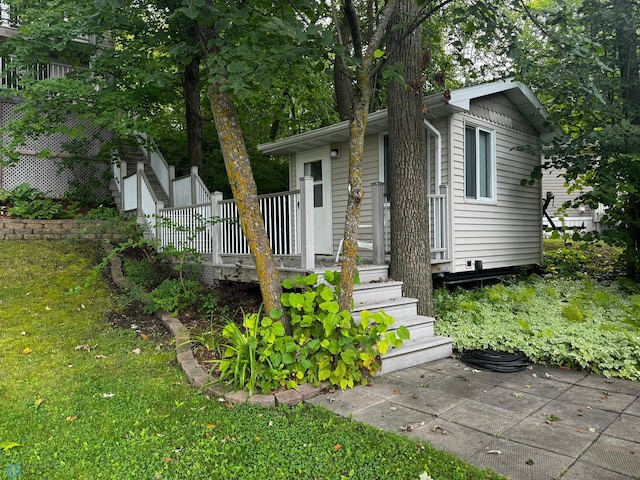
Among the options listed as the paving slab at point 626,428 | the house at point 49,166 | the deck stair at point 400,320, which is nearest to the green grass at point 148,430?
the paving slab at point 626,428

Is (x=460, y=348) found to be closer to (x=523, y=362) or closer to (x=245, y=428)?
(x=523, y=362)

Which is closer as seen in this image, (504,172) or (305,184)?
(305,184)

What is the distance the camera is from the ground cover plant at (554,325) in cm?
425

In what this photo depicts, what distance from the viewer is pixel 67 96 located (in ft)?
23.4

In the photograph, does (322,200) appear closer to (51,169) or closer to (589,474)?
(589,474)

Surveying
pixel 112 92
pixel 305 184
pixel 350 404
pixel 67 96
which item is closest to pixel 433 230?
pixel 305 184

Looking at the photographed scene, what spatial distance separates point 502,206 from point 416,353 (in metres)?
4.62

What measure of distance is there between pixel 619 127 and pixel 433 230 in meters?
3.31

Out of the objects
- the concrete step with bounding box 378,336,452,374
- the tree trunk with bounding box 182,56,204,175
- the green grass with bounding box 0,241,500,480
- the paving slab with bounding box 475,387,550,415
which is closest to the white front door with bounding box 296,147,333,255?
the tree trunk with bounding box 182,56,204,175

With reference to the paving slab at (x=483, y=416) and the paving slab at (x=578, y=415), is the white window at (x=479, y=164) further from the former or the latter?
the paving slab at (x=483, y=416)

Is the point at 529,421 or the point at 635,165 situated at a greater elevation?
the point at 635,165

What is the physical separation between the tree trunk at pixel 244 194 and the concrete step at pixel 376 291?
1.11 meters

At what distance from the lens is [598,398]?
3572mm

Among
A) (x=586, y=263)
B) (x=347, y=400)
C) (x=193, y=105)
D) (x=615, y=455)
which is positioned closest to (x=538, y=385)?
(x=615, y=455)
